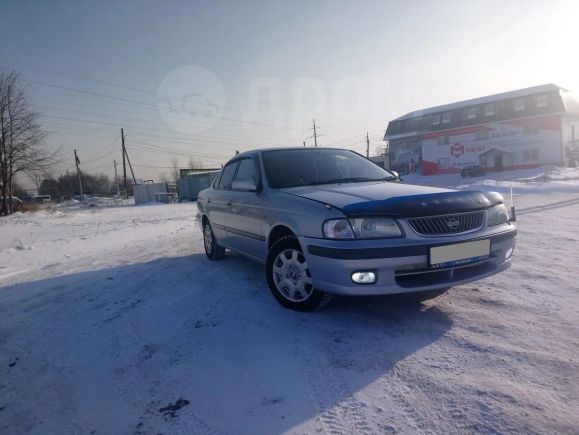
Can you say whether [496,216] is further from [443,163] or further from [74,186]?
[74,186]

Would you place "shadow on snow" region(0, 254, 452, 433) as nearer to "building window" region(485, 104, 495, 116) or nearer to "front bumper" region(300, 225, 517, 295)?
"front bumper" region(300, 225, 517, 295)

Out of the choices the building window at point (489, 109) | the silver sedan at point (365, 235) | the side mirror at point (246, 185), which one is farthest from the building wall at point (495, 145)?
the side mirror at point (246, 185)

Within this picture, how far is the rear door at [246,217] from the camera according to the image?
12.4ft

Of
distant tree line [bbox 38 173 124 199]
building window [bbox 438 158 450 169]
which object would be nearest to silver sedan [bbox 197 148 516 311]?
building window [bbox 438 158 450 169]

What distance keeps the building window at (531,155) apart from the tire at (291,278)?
3702 centimetres

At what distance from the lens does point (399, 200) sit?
8.91 ft

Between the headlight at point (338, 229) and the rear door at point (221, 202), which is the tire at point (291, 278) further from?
the rear door at point (221, 202)

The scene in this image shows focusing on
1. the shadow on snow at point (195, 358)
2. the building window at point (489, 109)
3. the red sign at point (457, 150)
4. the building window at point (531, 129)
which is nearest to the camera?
Answer: the shadow on snow at point (195, 358)

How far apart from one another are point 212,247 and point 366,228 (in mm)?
3353

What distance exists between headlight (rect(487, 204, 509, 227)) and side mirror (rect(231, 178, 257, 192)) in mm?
2249

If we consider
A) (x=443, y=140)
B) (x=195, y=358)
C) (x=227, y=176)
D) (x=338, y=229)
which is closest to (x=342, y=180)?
(x=338, y=229)

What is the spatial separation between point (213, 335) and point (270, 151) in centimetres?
228

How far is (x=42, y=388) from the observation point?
2.26 m

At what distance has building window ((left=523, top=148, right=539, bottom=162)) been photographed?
3197 cm
